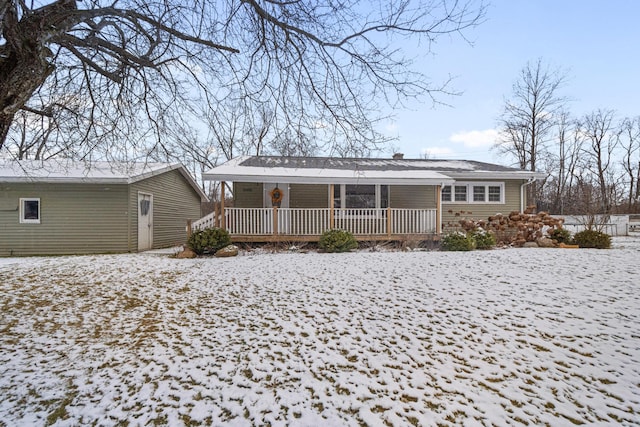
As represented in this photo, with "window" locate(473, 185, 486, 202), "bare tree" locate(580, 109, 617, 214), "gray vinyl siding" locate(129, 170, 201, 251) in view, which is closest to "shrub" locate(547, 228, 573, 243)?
"window" locate(473, 185, 486, 202)

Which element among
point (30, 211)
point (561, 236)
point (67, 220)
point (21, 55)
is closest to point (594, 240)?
point (561, 236)

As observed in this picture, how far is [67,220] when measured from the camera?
10602 mm

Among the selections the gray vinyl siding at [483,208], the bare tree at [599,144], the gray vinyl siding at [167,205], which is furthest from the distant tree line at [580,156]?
the gray vinyl siding at [167,205]

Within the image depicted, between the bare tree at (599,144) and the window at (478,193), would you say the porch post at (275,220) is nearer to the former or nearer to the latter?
the window at (478,193)

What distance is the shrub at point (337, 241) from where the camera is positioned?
9.12 metres

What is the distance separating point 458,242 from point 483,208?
452 cm

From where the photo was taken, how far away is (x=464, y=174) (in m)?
12.2

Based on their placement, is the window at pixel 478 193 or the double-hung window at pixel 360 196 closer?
the double-hung window at pixel 360 196

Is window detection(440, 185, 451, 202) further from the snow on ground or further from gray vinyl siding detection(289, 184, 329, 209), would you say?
the snow on ground

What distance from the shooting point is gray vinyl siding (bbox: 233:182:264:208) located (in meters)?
11.3

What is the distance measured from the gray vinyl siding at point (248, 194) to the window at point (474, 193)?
7275 mm

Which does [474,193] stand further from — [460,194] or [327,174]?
[327,174]

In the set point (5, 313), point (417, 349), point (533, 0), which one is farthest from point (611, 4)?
point (5, 313)

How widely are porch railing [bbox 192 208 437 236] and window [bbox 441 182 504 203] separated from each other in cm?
227
